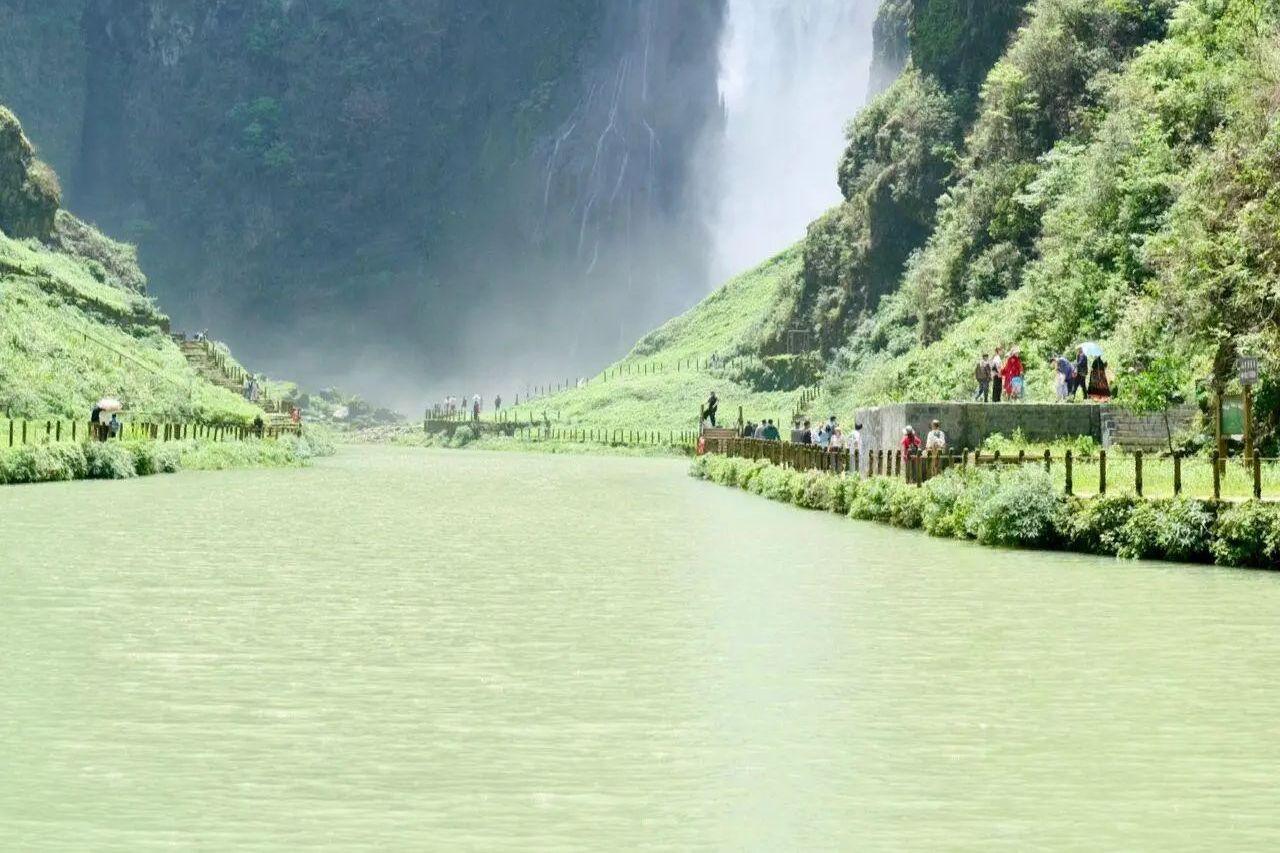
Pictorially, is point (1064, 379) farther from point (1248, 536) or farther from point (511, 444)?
point (511, 444)

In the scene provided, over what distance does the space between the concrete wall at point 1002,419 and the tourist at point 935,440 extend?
81 centimetres

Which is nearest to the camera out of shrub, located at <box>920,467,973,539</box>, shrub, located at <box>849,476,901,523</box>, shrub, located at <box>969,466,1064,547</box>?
shrub, located at <box>969,466,1064,547</box>

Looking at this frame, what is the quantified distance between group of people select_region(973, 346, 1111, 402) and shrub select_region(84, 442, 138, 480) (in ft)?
97.5

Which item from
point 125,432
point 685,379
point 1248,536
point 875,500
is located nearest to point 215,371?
point 125,432

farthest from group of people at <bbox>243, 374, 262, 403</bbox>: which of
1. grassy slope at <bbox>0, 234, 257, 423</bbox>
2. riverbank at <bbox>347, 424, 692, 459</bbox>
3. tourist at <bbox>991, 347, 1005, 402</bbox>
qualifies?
tourist at <bbox>991, 347, 1005, 402</bbox>

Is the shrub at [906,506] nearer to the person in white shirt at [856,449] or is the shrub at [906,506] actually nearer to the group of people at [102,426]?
the person in white shirt at [856,449]

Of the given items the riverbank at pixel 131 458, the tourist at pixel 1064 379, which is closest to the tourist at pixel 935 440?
the tourist at pixel 1064 379

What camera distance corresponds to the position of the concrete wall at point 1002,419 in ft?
158

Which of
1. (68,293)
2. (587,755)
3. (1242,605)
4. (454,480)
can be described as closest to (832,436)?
(454,480)

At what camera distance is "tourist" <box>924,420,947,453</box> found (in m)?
44.4

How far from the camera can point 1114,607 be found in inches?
973

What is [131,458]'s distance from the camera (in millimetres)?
66438

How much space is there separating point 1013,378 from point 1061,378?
4.65 feet

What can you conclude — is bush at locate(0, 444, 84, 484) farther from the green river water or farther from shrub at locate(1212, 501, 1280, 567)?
shrub at locate(1212, 501, 1280, 567)
